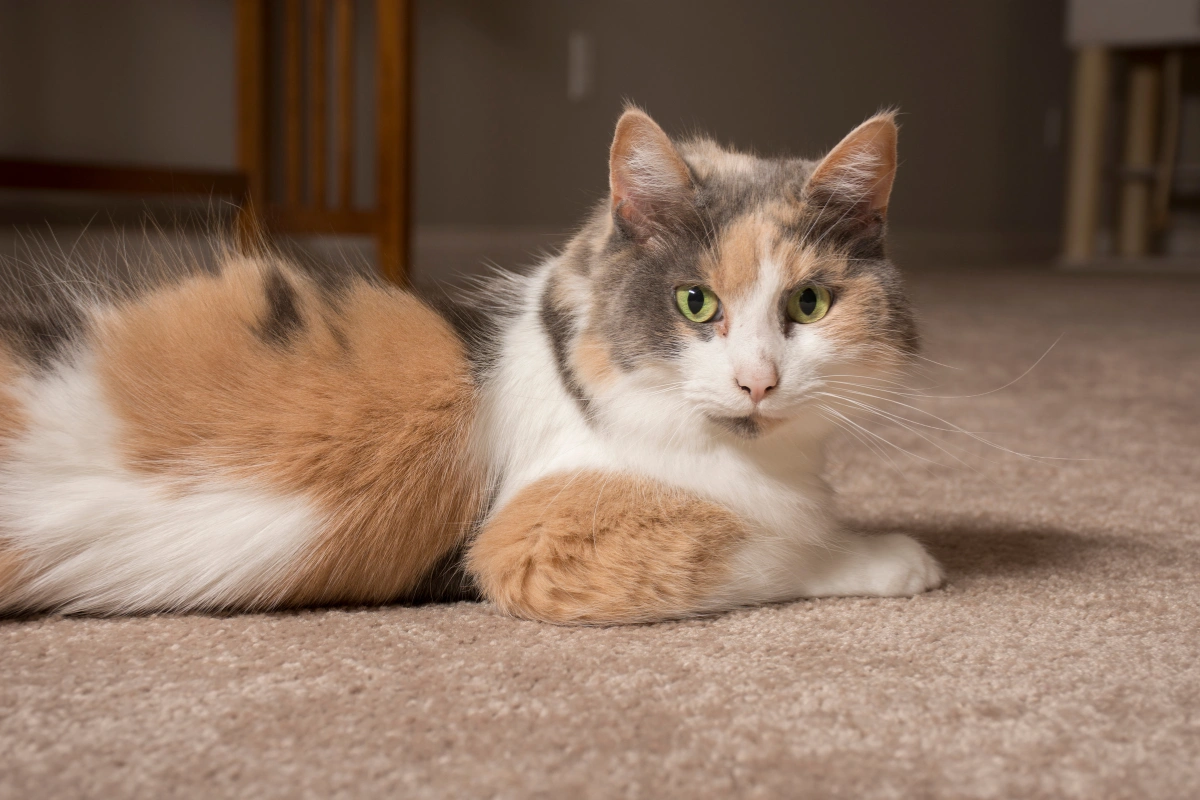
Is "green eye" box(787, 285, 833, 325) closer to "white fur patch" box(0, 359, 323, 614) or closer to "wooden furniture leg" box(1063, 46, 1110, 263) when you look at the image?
"white fur patch" box(0, 359, 323, 614)

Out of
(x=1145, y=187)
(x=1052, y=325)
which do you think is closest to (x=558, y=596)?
(x=1052, y=325)

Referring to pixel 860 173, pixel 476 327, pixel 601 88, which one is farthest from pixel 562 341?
pixel 601 88

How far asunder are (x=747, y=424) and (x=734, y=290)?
4.4 inches

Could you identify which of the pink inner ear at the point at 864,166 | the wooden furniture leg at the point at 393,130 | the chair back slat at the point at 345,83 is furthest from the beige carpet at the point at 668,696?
the chair back slat at the point at 345,83

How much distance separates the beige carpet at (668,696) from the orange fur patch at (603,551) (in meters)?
0.02

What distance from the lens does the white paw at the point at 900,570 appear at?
95cm

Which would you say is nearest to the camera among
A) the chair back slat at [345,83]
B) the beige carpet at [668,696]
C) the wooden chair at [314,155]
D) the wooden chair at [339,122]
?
the beige carpet at [668,696]

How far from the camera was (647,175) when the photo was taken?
91cm

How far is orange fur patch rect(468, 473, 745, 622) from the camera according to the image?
0.87 m

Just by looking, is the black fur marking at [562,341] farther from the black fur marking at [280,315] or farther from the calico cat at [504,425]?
the black fur marking at [280,315]

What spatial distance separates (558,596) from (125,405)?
39cm

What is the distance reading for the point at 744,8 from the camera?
4.66 meters

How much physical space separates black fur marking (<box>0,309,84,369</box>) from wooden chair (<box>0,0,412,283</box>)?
4.07 feet

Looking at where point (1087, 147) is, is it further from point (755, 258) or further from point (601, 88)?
point (755, 258)
